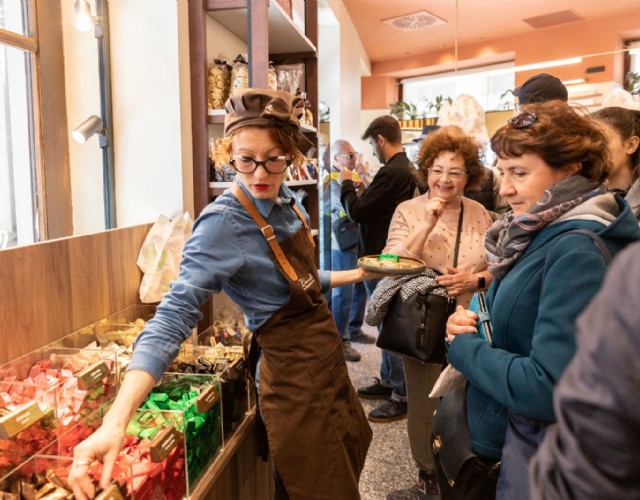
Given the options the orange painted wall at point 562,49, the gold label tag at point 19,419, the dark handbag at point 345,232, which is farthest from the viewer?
the orange painted wall at point 562,49

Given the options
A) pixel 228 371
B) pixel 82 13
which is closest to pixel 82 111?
pixel 82 13

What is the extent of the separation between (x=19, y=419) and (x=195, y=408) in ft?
1.55

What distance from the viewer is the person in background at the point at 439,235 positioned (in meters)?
2.25

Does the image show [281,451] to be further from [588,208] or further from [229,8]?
[229,8]

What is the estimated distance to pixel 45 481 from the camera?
111cm

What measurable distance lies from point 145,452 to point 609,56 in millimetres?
10036

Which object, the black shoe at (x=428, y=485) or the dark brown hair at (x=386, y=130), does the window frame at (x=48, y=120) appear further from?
the dark brown hair at (x=386, y=130)

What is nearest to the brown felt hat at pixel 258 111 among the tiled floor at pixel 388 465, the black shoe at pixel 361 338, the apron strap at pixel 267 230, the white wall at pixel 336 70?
the apron strap at pixel 267 230

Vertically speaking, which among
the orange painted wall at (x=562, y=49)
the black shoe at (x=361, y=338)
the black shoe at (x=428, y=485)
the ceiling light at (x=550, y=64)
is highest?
the orange painted wall at (x=562, y=49)

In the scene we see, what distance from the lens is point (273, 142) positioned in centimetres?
151

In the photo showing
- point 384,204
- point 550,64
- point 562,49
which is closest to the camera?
point 384,204

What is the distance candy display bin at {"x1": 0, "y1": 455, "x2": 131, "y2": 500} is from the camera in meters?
1.07

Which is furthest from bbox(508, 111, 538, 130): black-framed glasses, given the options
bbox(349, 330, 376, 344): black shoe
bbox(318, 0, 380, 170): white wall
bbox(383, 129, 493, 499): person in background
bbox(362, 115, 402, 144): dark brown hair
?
bbox(318, 0, 380, 170): white wall

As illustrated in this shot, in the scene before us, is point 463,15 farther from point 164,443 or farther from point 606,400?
point 606,400
